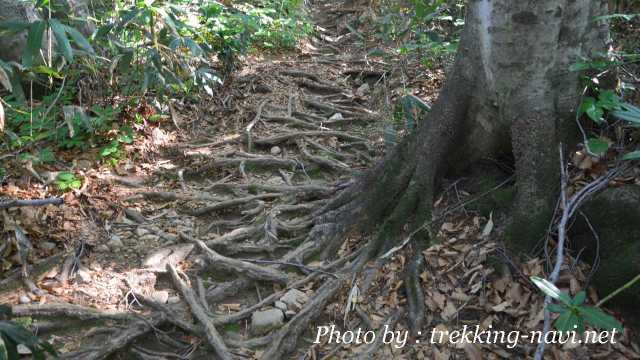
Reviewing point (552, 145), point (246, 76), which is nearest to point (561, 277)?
point (552, 145)

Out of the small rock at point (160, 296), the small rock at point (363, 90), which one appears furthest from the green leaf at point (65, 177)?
the small rock at point (363, 90)

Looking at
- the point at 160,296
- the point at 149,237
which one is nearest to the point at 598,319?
the point at 160,296

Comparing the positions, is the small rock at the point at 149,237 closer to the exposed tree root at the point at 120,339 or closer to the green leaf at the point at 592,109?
the exposed tree root at the point at 120,339

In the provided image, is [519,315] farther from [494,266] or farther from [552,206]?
[552,206]

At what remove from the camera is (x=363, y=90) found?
625 cm

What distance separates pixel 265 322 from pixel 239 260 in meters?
0.59

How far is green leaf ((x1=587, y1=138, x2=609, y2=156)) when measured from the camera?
2.46 metres

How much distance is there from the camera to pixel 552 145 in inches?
109

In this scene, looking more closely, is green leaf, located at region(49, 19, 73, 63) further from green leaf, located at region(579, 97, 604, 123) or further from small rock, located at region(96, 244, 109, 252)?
green leaf, located at region(579, 97, 604, 123)

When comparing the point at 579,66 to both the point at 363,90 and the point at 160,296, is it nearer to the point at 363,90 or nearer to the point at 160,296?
the point at 160,296

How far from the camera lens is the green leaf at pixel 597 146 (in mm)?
2465

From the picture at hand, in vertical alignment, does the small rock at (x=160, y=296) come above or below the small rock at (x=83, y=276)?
below

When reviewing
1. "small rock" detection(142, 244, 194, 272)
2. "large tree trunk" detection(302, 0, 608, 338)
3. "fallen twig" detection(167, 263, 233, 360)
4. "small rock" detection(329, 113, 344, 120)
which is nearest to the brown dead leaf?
"large tree trunk" detection(302, 0, 608, 338)

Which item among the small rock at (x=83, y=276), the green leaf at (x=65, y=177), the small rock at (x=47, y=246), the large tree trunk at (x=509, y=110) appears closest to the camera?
the large tree trunk at (x=509, y=110)
